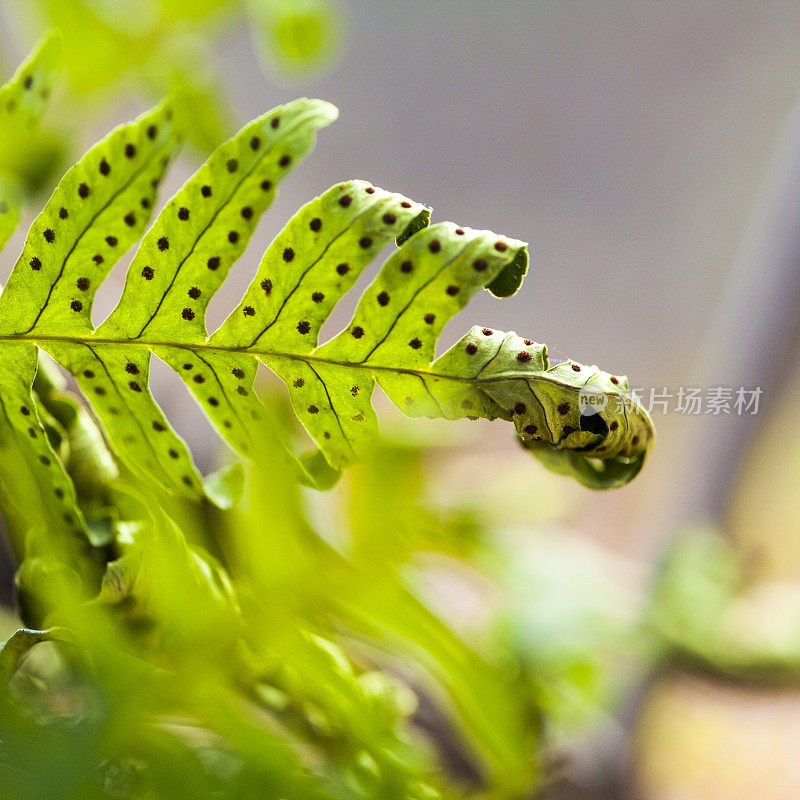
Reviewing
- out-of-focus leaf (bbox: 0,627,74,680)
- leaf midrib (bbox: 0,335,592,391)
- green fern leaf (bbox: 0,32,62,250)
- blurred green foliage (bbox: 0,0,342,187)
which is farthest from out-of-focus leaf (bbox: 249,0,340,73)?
out-of-focus leaf (bbox: 0,627,74,680)

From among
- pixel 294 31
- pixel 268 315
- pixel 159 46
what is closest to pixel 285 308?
pixel 268 315

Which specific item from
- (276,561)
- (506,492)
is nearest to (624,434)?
(276,561)

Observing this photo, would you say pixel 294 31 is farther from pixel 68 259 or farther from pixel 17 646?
pixel 17 646

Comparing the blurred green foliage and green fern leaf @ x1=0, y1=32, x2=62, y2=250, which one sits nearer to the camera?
green fern leaf @ x1=0, y1=32, x2=62, y2=250

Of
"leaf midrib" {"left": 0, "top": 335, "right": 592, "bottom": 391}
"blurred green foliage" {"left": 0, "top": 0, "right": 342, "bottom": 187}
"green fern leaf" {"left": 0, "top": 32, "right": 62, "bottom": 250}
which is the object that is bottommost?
"leaf midrib" {"left": 0, "top": 335, "right": 592, "bottom": 391}

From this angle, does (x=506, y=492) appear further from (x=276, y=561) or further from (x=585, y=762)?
(x=276, y=561)

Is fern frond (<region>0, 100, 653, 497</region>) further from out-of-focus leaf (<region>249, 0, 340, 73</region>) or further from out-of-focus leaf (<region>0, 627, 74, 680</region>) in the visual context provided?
out-of-focus leaf (<region>249, 0, 340, 73</region>)

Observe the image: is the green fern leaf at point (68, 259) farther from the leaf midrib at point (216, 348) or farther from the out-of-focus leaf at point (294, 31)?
the out-of-focus leaf at point (294, 31)

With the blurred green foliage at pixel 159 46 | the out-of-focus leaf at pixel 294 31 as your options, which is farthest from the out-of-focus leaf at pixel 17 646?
the out-of-focus leaf at pixel 294 31
